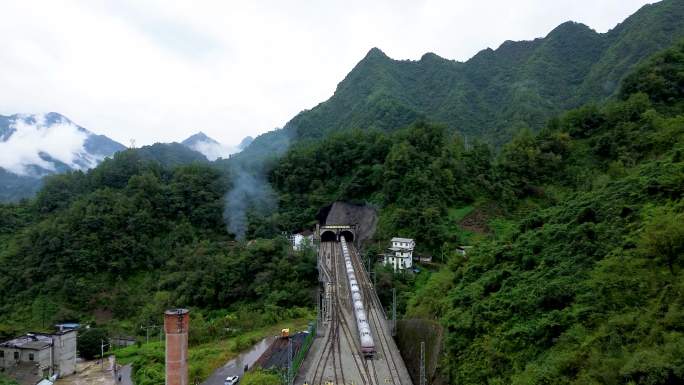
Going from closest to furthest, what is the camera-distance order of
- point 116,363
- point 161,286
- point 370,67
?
point 116,363 < point 161,286 < point 370,67

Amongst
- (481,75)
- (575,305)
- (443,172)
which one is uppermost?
(481,75)

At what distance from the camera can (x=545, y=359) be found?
14.3 m

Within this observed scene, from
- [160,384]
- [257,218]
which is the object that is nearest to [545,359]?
[160,384]

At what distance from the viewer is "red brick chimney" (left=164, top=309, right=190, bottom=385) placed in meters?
19.2

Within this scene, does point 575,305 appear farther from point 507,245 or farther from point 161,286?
point 161,286

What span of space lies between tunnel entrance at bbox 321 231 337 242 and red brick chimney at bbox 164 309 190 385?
36.7m

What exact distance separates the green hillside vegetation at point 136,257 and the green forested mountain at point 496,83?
122 ft

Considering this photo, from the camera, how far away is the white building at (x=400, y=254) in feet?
135

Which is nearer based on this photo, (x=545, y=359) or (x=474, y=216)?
(x=545, y=359)

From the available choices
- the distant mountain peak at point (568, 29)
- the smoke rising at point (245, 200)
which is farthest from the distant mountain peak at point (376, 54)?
the smoke rising at point (245, 200)

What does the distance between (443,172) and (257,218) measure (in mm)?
23098

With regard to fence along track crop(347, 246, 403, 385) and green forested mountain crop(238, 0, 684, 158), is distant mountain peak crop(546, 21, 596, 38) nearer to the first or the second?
green forested mountain crop(238, 0, 684, 158)

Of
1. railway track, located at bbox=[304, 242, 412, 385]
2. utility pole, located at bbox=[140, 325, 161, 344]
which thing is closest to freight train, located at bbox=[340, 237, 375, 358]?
railway track, located at bbox=[304, 242, 412, 385]

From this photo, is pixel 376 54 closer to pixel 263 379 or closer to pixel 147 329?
pixel 147 329
